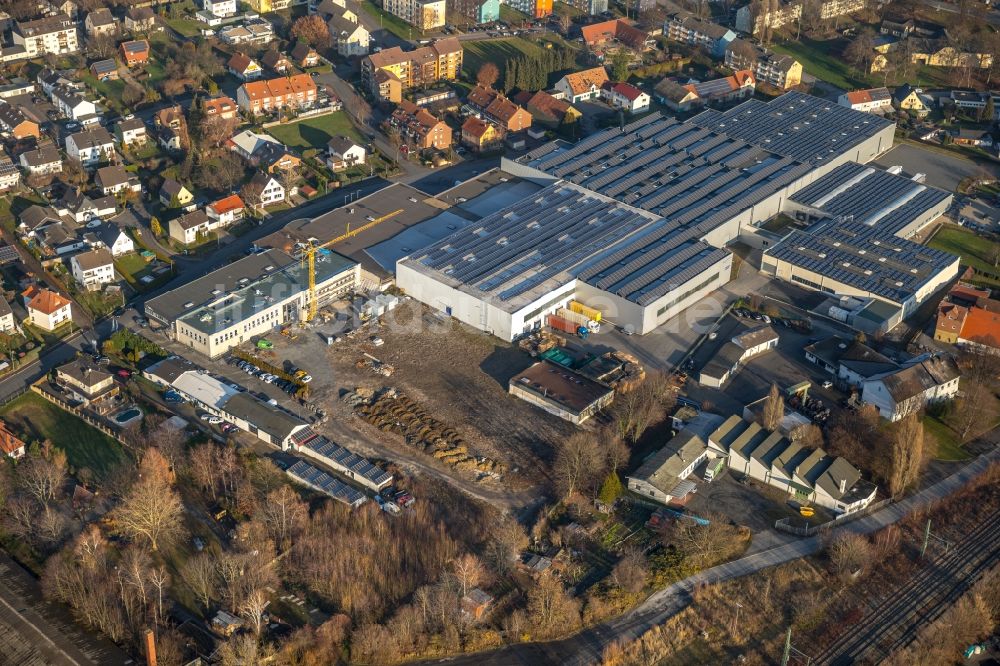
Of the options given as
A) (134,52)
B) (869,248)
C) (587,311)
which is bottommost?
(134,52)

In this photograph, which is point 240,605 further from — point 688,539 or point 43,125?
point 43,125

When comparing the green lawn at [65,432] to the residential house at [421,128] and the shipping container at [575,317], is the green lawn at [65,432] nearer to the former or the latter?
the shipping container at [575,317]

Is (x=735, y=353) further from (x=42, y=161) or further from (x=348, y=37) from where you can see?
(x=348, y=37)

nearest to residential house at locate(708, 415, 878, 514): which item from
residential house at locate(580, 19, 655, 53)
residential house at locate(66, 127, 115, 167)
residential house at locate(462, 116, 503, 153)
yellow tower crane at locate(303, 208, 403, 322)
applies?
yellow tower crane at locate(303, 208, 403, 322)

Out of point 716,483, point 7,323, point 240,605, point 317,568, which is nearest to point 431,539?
point 317,568

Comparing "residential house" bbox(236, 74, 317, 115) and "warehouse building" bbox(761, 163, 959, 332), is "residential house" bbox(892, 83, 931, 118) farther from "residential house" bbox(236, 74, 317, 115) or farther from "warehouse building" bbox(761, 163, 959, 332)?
"residential house" bbox(236, 74, 317, 115)

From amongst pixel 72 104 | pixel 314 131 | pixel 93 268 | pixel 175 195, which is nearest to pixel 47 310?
pixel 93 268
